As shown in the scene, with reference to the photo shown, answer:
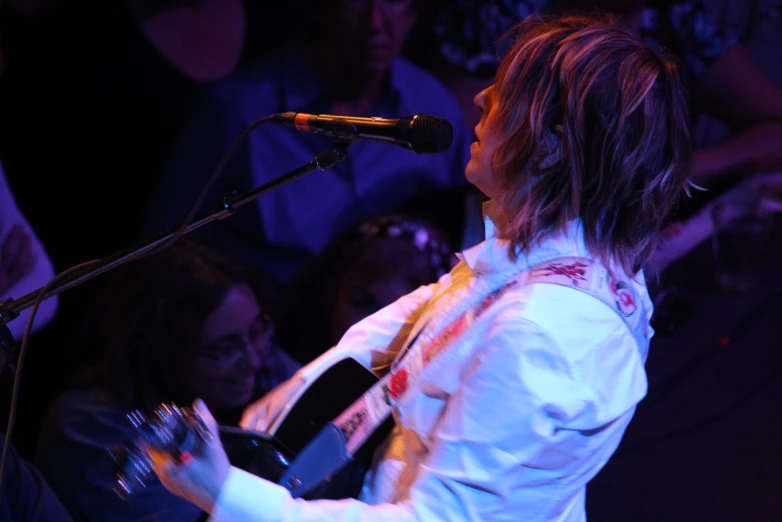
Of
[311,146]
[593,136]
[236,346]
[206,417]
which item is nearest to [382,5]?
[311,146]

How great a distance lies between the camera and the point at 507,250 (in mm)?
1184

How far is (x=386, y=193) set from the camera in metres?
3.04

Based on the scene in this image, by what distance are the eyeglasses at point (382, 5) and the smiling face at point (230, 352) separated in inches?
48.5

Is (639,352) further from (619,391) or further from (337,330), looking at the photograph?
(337,330)

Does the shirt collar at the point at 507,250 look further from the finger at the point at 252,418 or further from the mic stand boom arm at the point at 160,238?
the finger at the point at 252,418

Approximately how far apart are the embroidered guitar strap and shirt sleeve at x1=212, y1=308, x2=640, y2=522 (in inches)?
5.4

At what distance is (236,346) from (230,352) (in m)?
0.03

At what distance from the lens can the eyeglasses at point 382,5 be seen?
2.71 meters

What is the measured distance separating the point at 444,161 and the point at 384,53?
581mm

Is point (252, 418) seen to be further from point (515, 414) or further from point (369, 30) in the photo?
point (369, 30)

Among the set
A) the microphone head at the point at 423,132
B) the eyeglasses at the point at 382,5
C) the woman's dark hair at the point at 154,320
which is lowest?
the woman's dark hair at the point at 154,320

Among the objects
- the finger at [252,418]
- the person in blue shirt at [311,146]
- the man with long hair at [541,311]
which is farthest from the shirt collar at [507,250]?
the person in blue shirt at [311,146]

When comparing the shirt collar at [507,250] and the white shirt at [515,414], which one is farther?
the shirt collar at [507,250]

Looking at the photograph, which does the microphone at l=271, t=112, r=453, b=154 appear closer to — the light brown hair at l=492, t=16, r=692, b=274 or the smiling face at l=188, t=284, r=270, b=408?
the light brown hair at l=492, t=16, r=692, b=274
